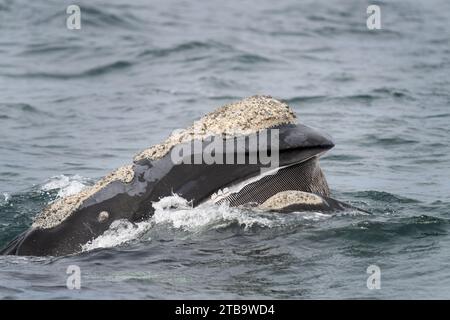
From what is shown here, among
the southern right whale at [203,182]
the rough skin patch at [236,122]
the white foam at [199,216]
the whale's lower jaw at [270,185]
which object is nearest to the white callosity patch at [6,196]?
the southern right whale at [203,182]

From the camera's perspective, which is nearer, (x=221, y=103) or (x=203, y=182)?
(x=203, y=182)

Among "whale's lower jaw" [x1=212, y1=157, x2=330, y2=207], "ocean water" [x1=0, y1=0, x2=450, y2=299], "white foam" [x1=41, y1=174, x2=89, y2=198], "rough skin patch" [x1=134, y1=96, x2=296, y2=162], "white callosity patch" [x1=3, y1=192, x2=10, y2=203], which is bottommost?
"white callosity patch" [x1=3, y1=192, x2=10, y2=203]

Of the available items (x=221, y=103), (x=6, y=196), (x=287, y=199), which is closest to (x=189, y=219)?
(x=287, y=199)

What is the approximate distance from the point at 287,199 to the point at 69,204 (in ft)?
6.86

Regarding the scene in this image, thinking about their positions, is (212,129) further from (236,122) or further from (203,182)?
(203,182)

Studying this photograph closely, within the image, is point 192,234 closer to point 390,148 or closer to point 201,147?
point 201,147

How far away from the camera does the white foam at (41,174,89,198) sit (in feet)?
44.5

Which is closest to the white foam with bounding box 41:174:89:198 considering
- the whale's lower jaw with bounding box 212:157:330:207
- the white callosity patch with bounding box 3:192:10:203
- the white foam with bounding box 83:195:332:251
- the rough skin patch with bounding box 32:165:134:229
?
the white callosity patch with bounding box 3:192:10:203

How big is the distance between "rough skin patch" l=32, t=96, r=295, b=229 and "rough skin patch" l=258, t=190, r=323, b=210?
0.67 meters

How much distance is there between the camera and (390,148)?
16203mm

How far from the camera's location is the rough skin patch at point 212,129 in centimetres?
942

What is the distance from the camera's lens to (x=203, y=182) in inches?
365

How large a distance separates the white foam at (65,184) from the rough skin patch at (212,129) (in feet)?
12.7

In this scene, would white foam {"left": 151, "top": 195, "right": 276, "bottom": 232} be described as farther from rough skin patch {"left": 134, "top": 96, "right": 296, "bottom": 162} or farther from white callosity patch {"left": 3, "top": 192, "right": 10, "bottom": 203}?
white callosity patch {"left": 3, "top": 192, "right": 10, "bottom": 203}
